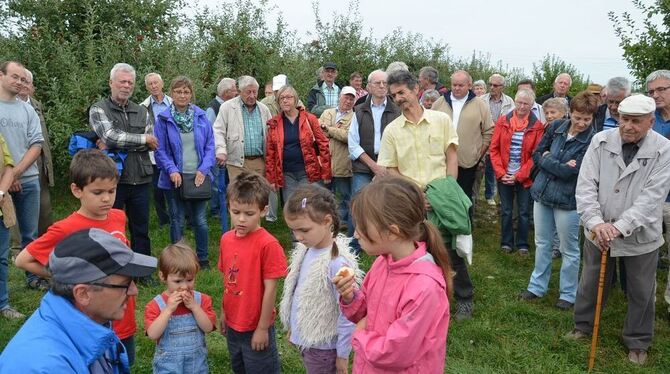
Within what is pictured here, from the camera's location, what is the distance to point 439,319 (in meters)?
2.36

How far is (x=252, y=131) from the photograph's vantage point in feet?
23.8

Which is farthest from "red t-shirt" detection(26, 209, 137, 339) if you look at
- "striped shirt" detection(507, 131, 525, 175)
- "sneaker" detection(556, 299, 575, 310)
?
"striped shirt" detection(507, 131, 525, 175)

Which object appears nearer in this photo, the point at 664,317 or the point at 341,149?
the point at 664,317

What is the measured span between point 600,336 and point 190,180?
14.9ft

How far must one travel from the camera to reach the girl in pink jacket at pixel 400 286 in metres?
2.30

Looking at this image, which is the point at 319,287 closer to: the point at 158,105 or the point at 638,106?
the point at 638,106

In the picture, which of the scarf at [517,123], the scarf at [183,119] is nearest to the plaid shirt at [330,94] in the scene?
the scarf at [517,123]

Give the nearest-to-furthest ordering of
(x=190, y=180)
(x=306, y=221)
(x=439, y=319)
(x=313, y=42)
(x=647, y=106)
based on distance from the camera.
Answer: (x=439, y=319) → (x=306, y=221) → (x=647, y=106) → (x=190, y=180) → (x=313, y=42)

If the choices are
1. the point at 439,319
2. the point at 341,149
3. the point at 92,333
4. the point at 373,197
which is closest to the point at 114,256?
the point at 92,333

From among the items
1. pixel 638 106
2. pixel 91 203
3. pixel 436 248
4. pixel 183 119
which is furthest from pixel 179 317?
pixel 638 106

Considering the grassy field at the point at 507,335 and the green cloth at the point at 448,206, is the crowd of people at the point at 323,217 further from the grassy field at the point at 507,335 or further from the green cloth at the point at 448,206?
the grassy field at the point at 507,335

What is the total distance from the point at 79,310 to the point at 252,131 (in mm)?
5363

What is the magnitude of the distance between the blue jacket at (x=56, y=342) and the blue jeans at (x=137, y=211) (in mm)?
4059

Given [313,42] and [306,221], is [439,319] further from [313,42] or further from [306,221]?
[313,42]
